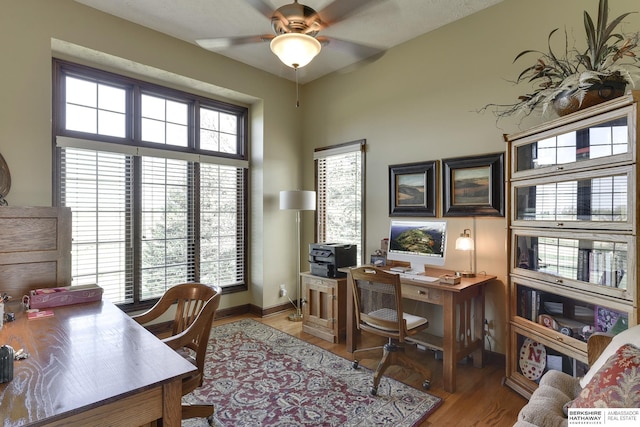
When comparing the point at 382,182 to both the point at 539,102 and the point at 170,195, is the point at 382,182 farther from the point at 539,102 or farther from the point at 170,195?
the point at 170,195

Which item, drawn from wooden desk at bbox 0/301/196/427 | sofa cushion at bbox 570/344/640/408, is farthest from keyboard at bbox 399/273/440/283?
wooden desk at bbox 0/301/196/427

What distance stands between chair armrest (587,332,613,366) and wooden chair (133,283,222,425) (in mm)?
1969

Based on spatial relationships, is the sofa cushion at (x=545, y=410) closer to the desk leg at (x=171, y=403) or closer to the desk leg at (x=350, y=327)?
the desk leg at (x=171, y=403)

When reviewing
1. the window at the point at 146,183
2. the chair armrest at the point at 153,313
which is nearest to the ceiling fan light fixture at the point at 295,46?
the chair armrest at the point at 153,313

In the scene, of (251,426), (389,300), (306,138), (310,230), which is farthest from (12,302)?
(306,138)

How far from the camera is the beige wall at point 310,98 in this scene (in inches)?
107

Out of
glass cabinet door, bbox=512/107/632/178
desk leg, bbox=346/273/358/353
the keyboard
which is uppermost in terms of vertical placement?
glass cabinet door, bbox=512/107/632/178

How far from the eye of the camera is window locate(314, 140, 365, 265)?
410cm

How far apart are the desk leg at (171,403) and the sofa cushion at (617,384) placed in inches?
59.5

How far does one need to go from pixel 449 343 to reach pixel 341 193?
2.27 m

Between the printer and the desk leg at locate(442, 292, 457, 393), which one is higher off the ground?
the printer

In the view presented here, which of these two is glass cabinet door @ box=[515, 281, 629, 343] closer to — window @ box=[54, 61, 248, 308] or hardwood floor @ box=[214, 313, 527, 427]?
hardwood floor @ box=[214, 313, 527, 427]

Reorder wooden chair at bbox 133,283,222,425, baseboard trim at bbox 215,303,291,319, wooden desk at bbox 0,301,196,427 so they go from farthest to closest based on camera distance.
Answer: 1. baseboard trim at bbox 215,303,291,319
2. wooden chair at bbox 133,283,222,425
3. wooden desk at bbox 0,301,196,427

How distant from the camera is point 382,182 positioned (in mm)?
3848
